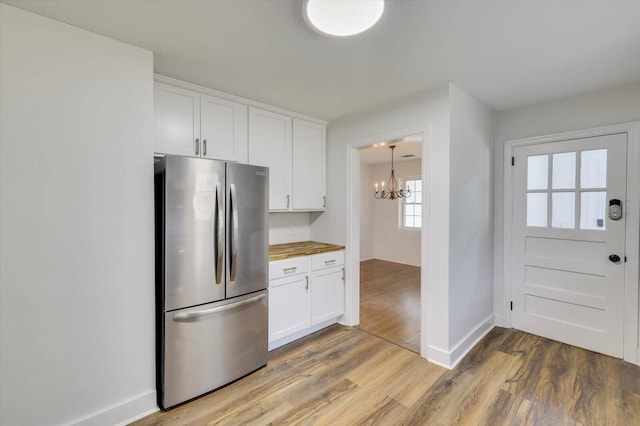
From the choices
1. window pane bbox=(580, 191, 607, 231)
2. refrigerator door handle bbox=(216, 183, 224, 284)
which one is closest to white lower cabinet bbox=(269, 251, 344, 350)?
refrigerator door handle bbox=(216, 183, 224, 284)

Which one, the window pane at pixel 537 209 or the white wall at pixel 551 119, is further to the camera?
the window pane at pixel 537 209

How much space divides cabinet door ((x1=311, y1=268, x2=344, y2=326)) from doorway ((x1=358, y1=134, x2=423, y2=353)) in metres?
0.77

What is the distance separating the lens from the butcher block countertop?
272 centimetres

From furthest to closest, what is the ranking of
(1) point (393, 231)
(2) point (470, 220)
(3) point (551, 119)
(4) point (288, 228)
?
(1) point (393, 231)
(4) point (288, 228)
(3) point (551, 119)
(2) point (470, 220)

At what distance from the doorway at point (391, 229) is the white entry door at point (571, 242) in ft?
4.59

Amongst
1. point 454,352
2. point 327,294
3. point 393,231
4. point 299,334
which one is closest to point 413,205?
point 393,231

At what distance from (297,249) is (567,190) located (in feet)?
9.03

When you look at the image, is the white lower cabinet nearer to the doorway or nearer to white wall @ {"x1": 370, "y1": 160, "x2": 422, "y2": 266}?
the doorway

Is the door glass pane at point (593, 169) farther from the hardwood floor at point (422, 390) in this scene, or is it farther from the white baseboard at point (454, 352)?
the white baseboard at point (454, 352)

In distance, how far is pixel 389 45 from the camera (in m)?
1.80

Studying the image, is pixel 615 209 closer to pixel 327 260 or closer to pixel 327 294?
pixel 327 260

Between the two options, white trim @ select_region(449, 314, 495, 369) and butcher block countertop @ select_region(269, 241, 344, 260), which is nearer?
white trim @ select_region(449, 314, 495, 369)

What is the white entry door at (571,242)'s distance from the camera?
2564 millimetres

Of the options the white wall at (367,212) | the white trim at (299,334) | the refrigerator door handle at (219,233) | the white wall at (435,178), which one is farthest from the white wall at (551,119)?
the white wall at (367,212)
